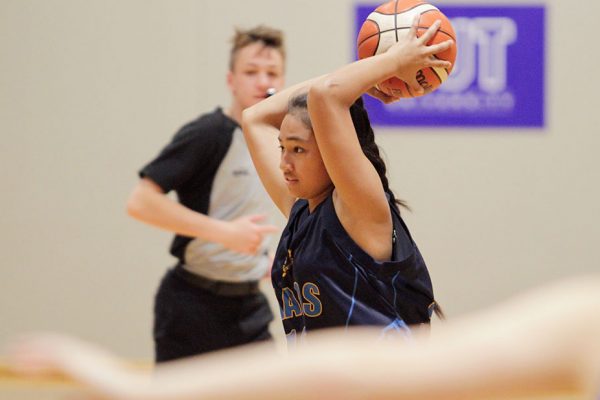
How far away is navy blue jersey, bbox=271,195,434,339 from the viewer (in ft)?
7.45

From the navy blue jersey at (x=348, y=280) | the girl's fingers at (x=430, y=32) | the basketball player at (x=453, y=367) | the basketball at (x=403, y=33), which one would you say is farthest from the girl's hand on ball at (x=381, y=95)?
the basketball player at (x=453, y=367)

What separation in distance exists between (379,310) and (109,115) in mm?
3678

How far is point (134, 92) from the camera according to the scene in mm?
5613

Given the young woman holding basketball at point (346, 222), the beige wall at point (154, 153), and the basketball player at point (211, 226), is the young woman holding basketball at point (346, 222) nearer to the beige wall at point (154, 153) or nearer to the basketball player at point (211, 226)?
the basketball player at point (211, 226)

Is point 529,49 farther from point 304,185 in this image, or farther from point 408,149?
point 304,185

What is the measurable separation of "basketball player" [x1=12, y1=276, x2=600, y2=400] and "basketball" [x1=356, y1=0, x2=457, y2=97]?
173 cm

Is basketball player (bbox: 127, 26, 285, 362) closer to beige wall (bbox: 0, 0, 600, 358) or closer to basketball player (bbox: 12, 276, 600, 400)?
beige wall (bbox: 0, 0, 600, 358)

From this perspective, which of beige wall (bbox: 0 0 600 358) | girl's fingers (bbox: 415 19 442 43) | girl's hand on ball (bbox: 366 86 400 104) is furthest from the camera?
beige wall (bbox: 0 0 600 358)

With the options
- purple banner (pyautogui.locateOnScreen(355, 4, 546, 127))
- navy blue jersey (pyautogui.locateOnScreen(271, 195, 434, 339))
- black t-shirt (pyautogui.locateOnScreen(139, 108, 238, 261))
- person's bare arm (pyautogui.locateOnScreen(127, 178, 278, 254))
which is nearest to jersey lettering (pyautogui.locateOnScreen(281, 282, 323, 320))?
navy blue jersey (pyautogui.locateOnScreen(271, 195, 434, 339))

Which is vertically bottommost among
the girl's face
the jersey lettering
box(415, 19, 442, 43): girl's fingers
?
the jersey lettering

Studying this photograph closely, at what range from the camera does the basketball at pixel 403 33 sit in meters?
2.42

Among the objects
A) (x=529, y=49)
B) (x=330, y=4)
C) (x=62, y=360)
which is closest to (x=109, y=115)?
(x=330, y=4)

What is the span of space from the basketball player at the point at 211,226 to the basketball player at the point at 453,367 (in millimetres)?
2809

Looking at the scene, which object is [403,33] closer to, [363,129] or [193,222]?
[363,129]
